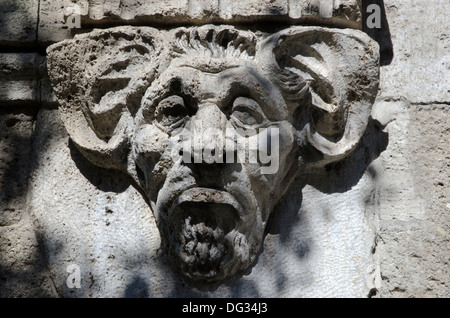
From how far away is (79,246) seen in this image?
272cm

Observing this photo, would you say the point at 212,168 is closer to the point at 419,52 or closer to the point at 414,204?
the point at 414,204

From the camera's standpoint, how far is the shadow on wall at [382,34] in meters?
2.96

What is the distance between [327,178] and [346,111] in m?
0.23

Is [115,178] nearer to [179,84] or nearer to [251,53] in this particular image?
[179,84]

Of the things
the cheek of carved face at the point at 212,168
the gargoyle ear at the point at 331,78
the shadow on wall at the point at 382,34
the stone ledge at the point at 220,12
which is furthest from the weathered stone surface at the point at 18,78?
the shadow on wall at the point at 382,34

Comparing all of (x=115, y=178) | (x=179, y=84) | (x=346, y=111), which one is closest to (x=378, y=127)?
(x=346, y=111)

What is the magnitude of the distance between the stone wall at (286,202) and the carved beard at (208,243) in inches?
2.7

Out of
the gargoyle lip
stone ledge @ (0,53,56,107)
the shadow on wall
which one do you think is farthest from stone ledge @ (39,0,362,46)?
the gargoyle lip

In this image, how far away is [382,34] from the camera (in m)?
2.98

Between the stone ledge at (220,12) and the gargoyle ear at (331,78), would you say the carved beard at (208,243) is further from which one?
the stone ledge at (220,12)

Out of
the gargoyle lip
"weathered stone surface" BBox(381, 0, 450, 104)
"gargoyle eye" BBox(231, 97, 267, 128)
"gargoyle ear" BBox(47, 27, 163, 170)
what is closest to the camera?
the gargoyle lip

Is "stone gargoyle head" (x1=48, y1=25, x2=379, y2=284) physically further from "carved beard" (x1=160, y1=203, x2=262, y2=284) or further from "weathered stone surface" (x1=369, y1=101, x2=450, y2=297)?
"weathered stone surface" (x1=369, y1=101, x2=450, y2=297)

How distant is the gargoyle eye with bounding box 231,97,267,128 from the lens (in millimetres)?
2627

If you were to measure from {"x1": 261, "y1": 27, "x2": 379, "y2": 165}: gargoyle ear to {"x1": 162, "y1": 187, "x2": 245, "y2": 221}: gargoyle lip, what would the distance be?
348mm
